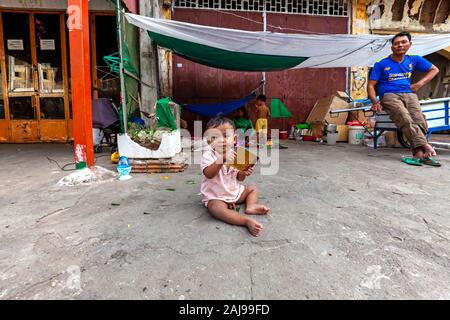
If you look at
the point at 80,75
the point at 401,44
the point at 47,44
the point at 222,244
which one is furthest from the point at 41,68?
the point at 401,44

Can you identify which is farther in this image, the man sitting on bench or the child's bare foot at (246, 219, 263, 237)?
the man sitting on bench

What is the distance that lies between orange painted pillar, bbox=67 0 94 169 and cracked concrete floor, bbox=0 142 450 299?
51 centimetres

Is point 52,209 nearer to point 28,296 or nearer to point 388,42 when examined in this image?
point 28,296

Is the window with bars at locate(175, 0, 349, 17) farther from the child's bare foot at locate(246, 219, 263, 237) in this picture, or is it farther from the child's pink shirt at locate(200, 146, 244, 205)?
the child's bare foot at locate(246, 219, 263, 237)

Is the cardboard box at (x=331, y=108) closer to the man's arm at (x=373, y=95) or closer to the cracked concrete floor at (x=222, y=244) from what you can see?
the man's arm at (x=373, y=95)

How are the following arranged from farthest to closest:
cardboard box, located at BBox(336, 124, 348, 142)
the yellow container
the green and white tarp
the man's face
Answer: cardboard box, located at BBox(336, 124, 348, 142), the green and white tarp, the man's face, the yellow container

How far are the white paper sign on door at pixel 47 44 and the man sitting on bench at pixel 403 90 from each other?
617cm

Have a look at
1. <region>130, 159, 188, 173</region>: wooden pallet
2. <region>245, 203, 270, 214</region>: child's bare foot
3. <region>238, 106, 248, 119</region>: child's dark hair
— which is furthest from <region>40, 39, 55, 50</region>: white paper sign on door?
<region>245, 203, 270, 214</region>: child's bare foot

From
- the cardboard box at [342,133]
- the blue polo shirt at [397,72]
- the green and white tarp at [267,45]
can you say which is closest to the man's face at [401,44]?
the blue polo shirt at [397,72]

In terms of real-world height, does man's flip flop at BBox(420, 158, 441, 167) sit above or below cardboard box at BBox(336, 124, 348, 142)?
below

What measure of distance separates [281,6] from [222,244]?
6.95 metres

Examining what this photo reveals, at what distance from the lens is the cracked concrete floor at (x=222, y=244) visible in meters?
1.09

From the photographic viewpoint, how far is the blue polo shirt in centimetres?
376

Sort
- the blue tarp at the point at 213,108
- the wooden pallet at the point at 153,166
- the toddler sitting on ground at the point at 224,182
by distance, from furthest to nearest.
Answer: the blue tarp at the point at 213,108 → the wooden pallet at the point at 153,166 → the toddler sitting on ground at the point at 224,182
